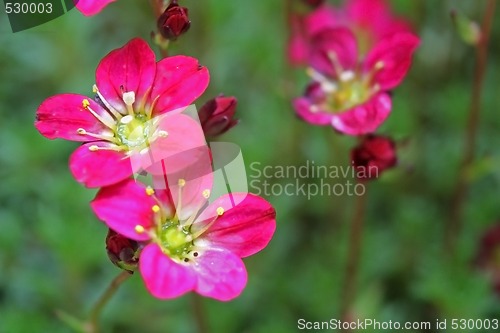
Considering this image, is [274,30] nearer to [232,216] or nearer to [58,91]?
[58,91]

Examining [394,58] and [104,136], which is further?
[394,58]

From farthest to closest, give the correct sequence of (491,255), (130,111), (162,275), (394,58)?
1. (491,255)
2. (394,58)
3. (130,111)
4. (162,275)

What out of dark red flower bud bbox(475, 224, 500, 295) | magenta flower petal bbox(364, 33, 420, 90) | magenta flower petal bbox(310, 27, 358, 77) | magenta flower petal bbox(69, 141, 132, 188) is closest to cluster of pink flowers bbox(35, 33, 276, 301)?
magenta flower petal bbox(69, 141, 132, 188)

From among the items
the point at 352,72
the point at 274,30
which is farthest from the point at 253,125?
the point at 352,72

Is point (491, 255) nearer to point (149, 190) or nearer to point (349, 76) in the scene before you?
point (349, 76)

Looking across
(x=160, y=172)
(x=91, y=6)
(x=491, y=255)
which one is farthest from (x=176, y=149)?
(x=491, y=255)

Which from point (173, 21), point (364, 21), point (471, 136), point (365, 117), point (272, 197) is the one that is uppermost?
point (173, 21)

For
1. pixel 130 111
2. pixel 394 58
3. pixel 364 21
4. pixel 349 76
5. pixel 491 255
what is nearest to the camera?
pixel 130 111

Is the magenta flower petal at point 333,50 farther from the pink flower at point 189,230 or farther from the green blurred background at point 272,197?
the pink flower at point 189,230
